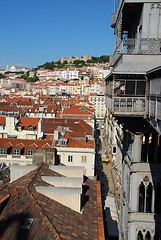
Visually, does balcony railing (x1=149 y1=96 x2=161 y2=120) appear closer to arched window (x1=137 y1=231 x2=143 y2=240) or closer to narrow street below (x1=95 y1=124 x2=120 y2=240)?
arched window (x1=137 y1=231 x2=143 y2=240)

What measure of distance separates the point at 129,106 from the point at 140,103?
36cm

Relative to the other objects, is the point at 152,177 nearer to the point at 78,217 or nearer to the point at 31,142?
the point at 78,217

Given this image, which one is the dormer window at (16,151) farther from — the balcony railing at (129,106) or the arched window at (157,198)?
the balcony railing at (129,106)

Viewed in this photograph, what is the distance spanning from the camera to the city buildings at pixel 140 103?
10781 mm

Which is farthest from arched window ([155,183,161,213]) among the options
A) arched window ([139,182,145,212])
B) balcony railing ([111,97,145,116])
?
balcony railing ([111,97,145,116])

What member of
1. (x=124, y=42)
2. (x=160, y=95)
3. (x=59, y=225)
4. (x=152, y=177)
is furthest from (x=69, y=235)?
(x=124, y=42)

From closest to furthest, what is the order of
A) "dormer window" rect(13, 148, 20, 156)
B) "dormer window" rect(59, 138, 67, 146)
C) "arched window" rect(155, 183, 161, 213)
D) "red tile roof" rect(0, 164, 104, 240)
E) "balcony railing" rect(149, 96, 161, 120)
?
"balcony railing" rect(149, 96, 161, 120) → "red tile roof" rect(0, 164, 104, 240) → "arched window" rect(155, 183, 161, 213) → "dormer window" rect(13, 148, 20, 156) → "dormer window" rect(59, 138, 67, 146)

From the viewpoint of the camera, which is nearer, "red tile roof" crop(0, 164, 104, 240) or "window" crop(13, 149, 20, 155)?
"red tile roof" crop(0, 164, 104, 240)

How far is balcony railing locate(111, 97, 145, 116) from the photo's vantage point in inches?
425

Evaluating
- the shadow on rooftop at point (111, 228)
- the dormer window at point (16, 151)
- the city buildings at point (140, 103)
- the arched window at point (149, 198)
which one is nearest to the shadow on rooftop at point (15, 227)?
the city buildings at point (140, 103)

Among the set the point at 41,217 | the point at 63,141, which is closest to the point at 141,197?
the point at 41,217

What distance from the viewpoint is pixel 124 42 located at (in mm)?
12383

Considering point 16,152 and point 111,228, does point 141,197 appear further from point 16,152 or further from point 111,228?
point 16,152

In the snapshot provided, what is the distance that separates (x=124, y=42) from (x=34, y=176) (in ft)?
25.1
